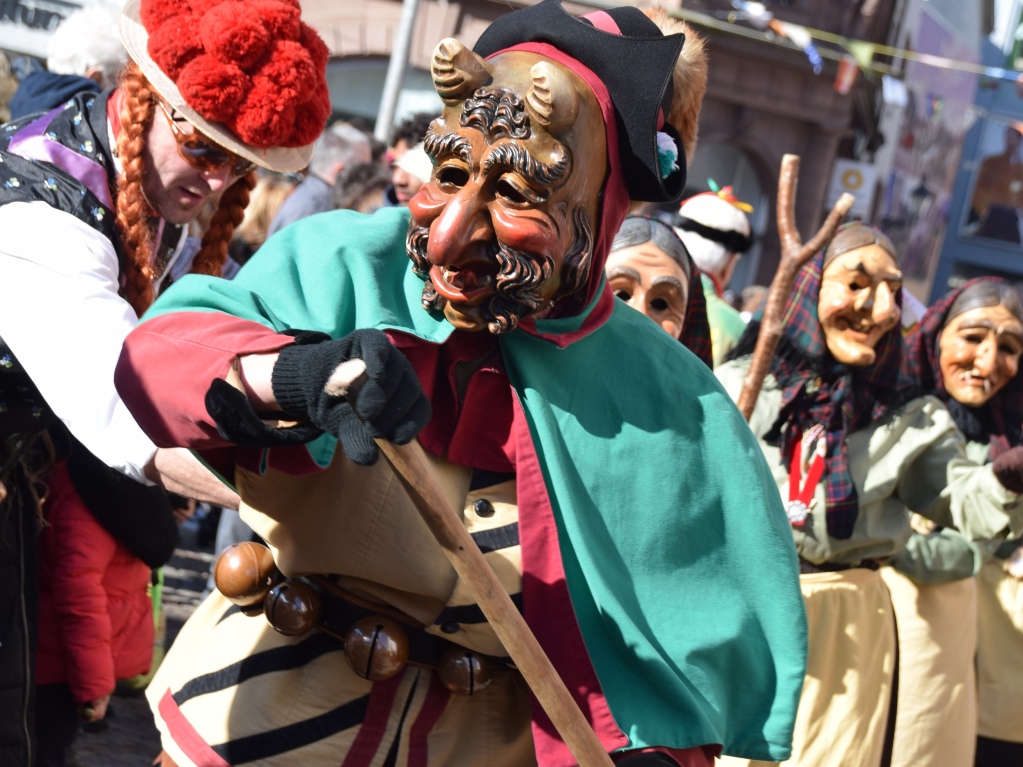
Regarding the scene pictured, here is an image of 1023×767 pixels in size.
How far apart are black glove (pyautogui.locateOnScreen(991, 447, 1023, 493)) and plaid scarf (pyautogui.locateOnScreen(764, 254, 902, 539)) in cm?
40

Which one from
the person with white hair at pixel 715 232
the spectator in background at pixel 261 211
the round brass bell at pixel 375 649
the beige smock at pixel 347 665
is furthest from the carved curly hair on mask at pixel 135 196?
the person with white hair at pixel 715 232

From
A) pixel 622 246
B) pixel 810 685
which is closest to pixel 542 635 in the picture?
pixel 622 246

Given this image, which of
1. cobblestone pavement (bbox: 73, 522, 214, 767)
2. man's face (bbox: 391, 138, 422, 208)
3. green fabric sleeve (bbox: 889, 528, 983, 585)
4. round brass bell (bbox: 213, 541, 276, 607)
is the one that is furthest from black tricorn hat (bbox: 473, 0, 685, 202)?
man's face (bbox: 391, 138, 422, 208)

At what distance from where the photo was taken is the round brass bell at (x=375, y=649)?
183 centimetres

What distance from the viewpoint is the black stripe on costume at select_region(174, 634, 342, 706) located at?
1916mm

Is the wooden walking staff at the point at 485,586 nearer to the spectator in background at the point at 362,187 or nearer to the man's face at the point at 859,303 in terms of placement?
the man's face at the point at 859,303

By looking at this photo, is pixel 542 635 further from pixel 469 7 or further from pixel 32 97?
pixel 469 7

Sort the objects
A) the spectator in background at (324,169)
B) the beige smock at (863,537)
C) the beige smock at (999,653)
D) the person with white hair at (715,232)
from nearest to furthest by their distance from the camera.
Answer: the beige smock at (863,537)
the beige smock at (999,653)
the spectator in background at (324,169)
the person with white hair at (715,232)

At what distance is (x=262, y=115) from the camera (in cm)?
223

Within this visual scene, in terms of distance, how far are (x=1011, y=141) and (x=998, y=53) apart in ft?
20.4

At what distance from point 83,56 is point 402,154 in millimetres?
1444

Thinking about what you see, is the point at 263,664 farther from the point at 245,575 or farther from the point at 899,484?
the point at 899,484

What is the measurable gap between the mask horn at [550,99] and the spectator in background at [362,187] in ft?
11.9

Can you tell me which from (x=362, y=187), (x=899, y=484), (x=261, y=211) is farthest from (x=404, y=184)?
(x=899, y=484)
